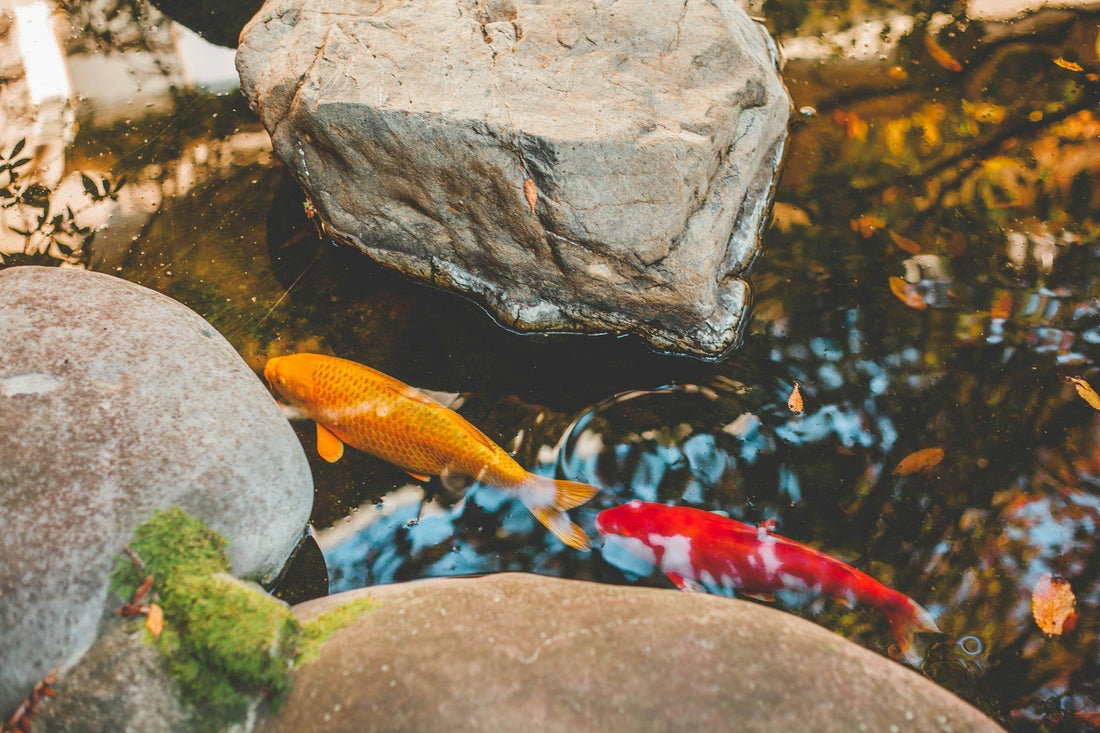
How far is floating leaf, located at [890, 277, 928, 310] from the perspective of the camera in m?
4.46

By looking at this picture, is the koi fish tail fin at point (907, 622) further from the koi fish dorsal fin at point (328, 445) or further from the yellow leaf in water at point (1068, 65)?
the yellow leaf in water at point (1068, 65)

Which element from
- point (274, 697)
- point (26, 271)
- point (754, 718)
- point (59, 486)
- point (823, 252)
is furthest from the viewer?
point (823, 252)

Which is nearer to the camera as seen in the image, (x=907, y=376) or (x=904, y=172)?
(x=907, y=376)

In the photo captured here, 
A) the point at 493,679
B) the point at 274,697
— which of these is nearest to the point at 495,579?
the point at 493,679

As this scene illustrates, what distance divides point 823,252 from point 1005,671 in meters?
2.55

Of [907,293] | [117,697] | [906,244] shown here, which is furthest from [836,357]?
[117,697]

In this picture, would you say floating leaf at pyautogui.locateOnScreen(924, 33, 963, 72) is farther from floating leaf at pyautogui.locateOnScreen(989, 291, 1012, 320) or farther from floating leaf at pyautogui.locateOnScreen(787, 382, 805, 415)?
floating leaf at pyautogui.locateOnScreen(787, 382, 805, 415)

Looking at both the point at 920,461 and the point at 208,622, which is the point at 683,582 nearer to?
the point at 920,461

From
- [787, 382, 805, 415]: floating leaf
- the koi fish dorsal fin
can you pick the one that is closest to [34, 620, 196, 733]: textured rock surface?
the koi fish dorsal fin

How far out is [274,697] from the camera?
8.32ft

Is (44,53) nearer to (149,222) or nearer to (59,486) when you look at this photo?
(149,222)

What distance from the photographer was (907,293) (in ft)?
14.8

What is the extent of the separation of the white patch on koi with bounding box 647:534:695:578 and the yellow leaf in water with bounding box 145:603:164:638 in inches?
79.0

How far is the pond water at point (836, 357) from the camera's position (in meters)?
3.49
